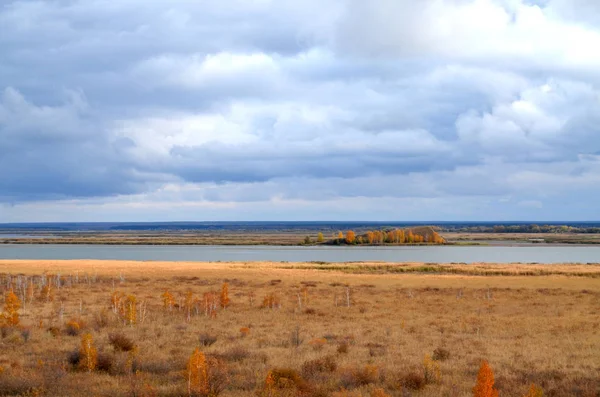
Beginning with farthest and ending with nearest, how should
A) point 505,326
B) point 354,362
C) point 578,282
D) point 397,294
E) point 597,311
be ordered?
point 578,282
point 397,294
point 597,311
point 505,326
point 354,362

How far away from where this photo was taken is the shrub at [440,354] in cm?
1478

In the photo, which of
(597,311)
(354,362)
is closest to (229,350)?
(354,362)

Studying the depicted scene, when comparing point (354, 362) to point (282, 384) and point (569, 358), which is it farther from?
point (569, 358)

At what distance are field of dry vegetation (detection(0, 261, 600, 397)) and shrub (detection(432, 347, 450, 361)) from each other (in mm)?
37

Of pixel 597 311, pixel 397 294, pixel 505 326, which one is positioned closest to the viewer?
pixel 505 326

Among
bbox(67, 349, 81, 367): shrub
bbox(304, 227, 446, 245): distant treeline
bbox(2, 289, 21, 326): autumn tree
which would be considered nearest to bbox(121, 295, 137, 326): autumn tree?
bbox(2, 289, 21, 326): autumn tree

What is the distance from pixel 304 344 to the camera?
55.2ft

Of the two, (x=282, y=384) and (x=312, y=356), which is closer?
(x=282, y=384)

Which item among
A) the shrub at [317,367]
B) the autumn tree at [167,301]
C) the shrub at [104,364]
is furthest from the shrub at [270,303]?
the shrub at [104,364]

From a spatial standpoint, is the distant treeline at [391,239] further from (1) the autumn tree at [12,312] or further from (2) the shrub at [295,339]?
(2) the shrub at [295,339]

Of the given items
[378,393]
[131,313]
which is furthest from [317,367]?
[131,313]

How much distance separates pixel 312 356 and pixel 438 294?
18.6 meters

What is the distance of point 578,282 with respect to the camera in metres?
41.0

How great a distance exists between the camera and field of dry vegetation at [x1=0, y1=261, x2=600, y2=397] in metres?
11.4
